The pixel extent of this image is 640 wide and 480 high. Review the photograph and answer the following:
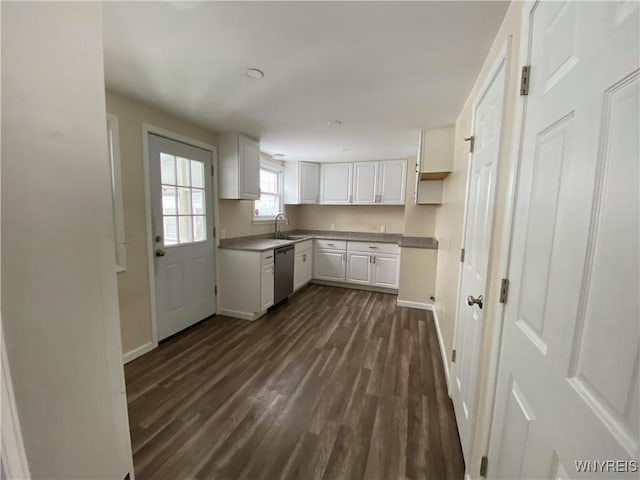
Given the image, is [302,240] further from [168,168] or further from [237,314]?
[168,168]

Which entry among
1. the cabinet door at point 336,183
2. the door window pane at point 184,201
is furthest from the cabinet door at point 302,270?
the door window pane at point 184,201

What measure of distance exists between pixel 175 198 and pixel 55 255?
A: 2492mm

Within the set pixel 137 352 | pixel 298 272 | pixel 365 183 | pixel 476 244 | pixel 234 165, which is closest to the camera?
pixel 476 244

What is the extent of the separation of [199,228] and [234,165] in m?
0.85

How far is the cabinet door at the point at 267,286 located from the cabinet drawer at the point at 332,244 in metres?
1.47

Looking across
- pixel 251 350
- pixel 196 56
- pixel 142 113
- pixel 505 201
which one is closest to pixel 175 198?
pixel 142 113

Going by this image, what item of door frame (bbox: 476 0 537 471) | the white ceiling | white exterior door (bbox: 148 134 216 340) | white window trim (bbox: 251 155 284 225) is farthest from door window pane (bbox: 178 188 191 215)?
door frame (bbox: 476 0 537 471)

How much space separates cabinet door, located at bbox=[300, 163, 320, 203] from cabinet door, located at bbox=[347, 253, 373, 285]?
1313mm

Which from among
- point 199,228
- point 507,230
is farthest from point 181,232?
point 507,230

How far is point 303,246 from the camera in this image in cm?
429

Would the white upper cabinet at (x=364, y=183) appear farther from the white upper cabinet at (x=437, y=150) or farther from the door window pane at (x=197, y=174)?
the door window pane at (x=197, y=174)

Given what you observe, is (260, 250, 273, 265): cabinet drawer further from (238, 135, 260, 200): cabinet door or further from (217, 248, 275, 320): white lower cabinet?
(238, 135, 260, 200): cabinet door

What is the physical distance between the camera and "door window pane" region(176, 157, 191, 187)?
2.64 meters

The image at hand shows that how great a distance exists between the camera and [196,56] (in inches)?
60.0
